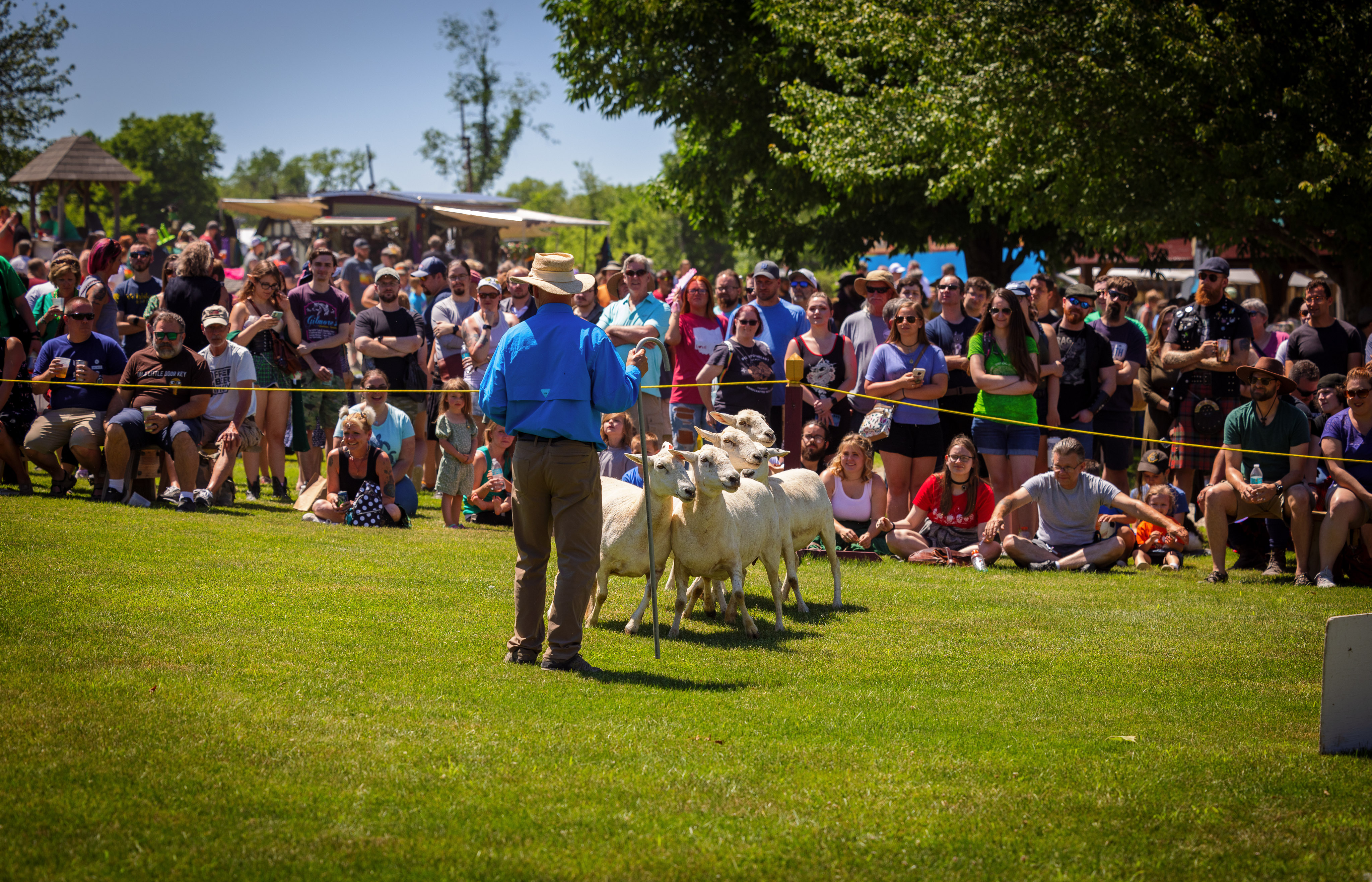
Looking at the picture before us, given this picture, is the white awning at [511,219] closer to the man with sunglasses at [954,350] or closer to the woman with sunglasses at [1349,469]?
the man with sunglasses at [954,350]

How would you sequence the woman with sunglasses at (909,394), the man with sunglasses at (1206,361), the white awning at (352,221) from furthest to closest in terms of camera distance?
the white awning at (352,221) < the man with sunglasses at (1206,361) < the woman with sunglasses at (909,394)

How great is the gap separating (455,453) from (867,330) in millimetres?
4503

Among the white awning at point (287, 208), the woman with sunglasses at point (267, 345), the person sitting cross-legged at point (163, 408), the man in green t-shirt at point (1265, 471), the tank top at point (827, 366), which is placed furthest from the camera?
the white awning at point (287, 208)

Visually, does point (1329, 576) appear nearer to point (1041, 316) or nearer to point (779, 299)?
point (1041, 316)

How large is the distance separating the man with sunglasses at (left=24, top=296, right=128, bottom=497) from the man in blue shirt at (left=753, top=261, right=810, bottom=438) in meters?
6.60

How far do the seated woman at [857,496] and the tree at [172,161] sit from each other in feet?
283

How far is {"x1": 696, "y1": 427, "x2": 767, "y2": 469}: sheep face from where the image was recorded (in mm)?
8984

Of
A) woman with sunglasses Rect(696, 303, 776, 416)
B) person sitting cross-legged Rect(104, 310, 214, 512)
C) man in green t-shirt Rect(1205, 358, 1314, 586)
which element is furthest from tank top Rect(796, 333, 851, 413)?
person sitting cross-legged Rect(104, 310, 214, 512)

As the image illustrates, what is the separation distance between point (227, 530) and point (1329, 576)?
9.70m

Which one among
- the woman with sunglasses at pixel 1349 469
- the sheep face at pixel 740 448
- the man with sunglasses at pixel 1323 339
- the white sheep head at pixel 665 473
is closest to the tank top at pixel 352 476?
the sheep face at pixel 740 448

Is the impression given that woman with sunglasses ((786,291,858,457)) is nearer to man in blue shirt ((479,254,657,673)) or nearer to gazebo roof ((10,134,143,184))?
man in blue shirt ((479,254,657,673))

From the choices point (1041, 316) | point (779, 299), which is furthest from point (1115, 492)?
point (779, 299)

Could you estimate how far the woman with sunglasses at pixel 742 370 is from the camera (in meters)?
11.8

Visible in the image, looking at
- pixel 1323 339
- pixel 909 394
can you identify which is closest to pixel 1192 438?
pixel 1323 339
